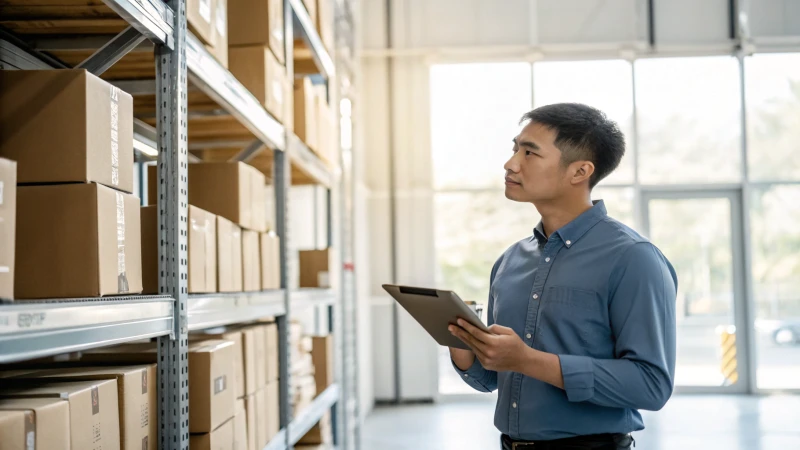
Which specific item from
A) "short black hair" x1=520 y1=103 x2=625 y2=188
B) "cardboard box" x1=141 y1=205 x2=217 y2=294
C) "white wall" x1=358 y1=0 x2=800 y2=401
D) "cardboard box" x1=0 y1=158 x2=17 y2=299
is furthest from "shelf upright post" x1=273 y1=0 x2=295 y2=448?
"white wall" x1=358 y1=0 x2=800 y2=401

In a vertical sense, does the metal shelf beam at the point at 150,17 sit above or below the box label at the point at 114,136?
above

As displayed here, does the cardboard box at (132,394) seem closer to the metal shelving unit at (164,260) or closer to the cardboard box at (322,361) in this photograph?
the metal shelving unit at (164,260)

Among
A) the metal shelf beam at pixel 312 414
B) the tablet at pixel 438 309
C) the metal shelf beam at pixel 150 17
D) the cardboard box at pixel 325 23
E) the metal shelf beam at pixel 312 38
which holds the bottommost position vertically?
the metal shelf beam at pixel 312 414

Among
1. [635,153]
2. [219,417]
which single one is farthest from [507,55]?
[219,417]

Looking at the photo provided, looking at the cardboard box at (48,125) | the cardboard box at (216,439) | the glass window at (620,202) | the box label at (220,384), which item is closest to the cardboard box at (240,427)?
the cardboard box at (216,439)

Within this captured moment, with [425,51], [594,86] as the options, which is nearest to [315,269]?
[425,51]

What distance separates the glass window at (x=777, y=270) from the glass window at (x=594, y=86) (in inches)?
62.5

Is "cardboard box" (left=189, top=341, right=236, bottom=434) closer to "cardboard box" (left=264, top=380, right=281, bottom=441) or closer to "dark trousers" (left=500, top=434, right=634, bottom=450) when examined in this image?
"cardboard box" (left=264, top=380, right=281, bottom=441)

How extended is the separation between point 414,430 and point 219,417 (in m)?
4.98

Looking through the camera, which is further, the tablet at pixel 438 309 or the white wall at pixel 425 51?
the white wall at pixel 425 51

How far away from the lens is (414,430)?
23.6 ft

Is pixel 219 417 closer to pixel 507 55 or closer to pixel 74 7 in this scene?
pixel 74 7

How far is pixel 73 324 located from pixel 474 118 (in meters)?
8.15

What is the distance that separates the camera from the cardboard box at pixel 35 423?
133 centimetres
